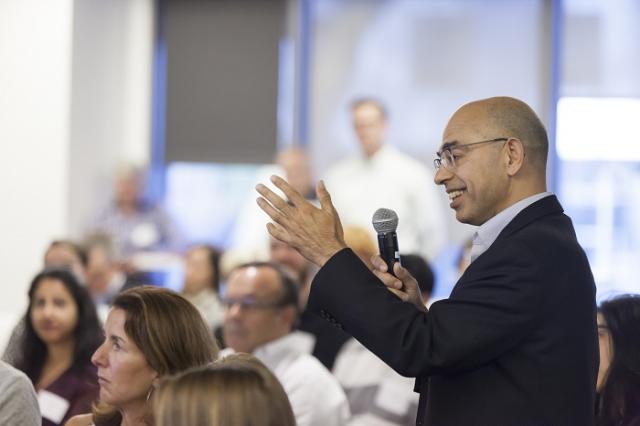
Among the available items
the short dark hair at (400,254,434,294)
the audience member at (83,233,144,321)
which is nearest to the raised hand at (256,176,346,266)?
the short dark hair at (400,254,434,294)

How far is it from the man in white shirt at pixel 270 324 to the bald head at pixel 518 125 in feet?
5.24

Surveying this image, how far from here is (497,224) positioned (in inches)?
81.0

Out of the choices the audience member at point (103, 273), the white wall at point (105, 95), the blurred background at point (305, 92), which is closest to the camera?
the audience member at point (103, 273)

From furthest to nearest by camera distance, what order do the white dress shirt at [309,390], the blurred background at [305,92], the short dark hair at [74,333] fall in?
the blurred background at [305,92] → the short dark hair at [74,333] → the white dress shirt at [309,390]

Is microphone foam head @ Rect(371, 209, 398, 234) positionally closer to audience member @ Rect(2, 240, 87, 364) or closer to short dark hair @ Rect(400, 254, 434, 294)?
short dark hair @ Rect(400, 254, 434, 294)

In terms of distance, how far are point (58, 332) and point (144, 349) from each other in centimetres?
139

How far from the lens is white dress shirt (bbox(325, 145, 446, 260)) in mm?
6898

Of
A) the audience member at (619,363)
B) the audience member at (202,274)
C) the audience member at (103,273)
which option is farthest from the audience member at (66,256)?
the audience member at (619,363)

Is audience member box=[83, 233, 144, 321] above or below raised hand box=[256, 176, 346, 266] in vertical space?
below

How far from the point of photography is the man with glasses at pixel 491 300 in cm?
190

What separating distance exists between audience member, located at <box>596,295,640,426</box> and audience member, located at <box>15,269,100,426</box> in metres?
1.70

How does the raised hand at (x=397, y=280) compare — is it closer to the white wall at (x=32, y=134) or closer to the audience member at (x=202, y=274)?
the audience member at (x=202, y=274)

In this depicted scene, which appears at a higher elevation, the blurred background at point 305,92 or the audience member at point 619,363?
the blurred background at point 305,92

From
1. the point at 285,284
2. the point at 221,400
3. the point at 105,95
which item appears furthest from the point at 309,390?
the point at 105,95
